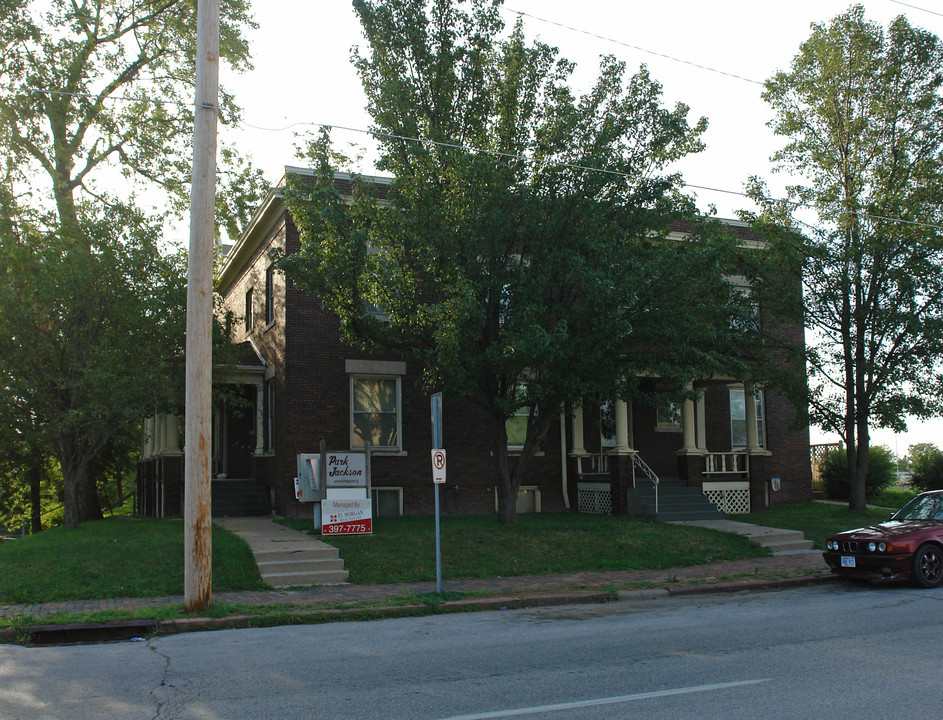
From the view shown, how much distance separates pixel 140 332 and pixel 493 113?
889 centimetres

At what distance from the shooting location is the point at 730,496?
73.3ft

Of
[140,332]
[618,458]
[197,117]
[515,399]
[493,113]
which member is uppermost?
[493,113]

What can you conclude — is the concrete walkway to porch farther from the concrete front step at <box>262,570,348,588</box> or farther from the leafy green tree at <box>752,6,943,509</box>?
the concrete front step at <box>262,570,348,588</box>

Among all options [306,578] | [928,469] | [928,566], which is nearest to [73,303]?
[306,578]

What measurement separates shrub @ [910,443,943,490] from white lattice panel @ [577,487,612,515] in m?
13.4

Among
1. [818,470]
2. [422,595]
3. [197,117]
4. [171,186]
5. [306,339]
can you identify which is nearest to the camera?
[197,117]

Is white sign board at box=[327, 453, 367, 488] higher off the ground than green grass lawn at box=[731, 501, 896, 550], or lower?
higher

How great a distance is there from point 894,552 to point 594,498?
10025 mm

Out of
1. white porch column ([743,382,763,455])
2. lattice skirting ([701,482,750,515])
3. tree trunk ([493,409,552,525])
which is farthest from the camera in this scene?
white porch column ([743,382,763,455])

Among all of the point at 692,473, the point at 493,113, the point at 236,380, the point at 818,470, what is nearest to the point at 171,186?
the point at 236,380

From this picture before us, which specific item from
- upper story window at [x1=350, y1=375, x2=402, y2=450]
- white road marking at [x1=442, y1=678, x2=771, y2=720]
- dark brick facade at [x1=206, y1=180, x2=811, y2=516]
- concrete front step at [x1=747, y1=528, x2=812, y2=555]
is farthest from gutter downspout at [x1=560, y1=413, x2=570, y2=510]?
white road marking at [x1=442, y1=678, x2=771, y2=720]

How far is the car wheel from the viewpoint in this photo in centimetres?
1180

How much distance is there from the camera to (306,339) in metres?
19.5

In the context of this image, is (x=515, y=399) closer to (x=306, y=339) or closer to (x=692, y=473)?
(x=306, y=339)
